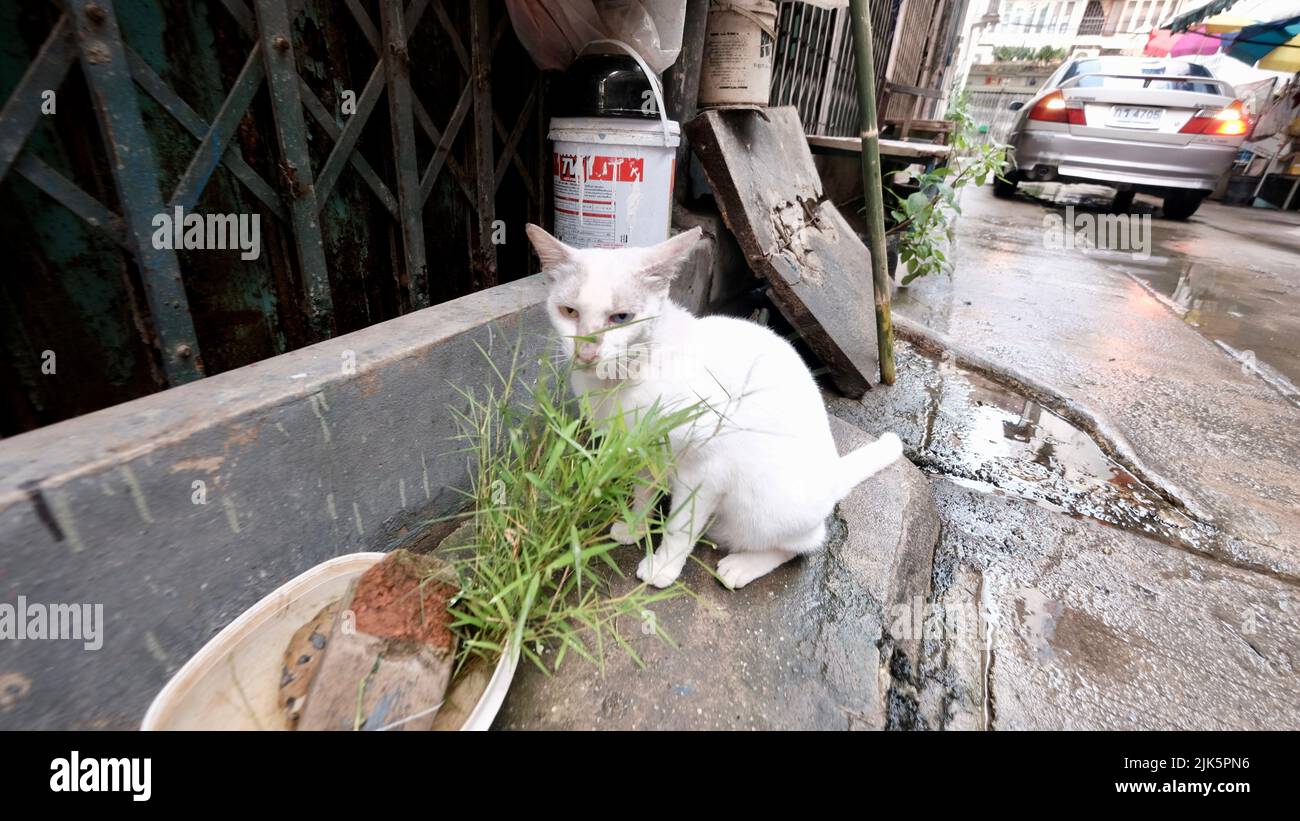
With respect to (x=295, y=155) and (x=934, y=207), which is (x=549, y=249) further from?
(x=934, y=207)

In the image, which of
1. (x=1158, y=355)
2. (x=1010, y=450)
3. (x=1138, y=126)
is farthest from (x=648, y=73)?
(x=1138, y=126)

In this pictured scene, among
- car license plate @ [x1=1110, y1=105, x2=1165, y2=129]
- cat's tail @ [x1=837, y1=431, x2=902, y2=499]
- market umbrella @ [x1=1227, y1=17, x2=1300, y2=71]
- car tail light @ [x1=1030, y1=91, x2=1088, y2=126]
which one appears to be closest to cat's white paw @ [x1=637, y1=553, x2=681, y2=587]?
cat's tail @ [x1=837, y1=431, x2=902, y2=499]

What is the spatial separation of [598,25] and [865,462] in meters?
A: 1.98

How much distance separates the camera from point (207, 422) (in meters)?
1.06

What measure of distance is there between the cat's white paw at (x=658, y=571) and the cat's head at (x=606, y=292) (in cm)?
58

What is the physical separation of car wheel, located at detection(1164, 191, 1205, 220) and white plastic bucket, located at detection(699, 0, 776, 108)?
9.56m

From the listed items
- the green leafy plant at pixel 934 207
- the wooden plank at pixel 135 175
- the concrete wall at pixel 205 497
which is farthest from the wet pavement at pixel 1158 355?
the wooden plank at pixel 135 175

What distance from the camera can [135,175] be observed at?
1313 mm

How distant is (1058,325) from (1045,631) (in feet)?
10.8

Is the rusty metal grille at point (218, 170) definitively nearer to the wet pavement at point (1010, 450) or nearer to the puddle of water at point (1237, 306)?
the wet pavement at point (1010, 450)

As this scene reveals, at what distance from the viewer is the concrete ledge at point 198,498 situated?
87cm

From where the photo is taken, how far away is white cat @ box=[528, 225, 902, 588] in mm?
1396

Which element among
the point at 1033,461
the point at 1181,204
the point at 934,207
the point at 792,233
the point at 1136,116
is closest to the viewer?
the point at 1033,461
